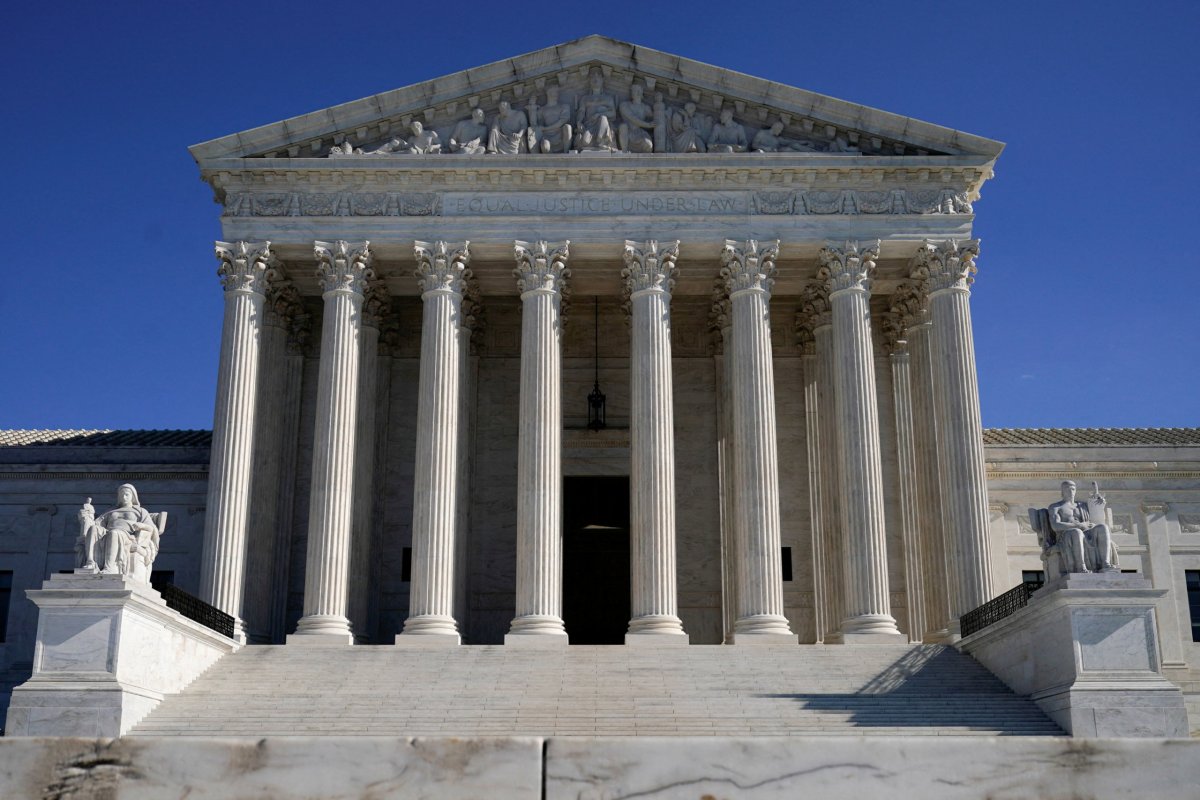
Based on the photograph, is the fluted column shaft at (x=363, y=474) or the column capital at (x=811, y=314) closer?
the fluted column shaft at (x=363, y=474)

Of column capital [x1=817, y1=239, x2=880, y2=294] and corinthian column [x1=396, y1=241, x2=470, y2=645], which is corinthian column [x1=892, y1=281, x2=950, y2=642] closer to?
column capital [x1=817, y1=239, x2=880, y2=294]

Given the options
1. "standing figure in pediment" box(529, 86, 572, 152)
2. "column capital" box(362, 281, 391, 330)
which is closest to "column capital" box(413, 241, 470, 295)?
"column capital" box(362, 281, 391, 330)

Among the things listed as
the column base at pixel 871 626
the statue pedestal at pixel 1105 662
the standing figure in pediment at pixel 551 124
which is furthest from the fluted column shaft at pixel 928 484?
the standing figure in pediment at pixel 551 124

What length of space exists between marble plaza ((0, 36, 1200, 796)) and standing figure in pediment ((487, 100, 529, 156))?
Result: 0.10 metres

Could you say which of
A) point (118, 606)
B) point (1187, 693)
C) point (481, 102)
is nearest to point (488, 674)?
point (118, 606)

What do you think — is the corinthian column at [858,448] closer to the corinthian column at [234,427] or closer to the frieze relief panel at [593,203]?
the frieze relief panel at [593,203]

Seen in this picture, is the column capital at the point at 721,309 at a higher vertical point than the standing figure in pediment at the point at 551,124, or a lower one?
lower

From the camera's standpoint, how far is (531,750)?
5016 millimetres

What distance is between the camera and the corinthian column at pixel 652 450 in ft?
108

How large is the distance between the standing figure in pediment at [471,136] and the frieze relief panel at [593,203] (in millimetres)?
1311

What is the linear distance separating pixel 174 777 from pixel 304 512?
35596 mm

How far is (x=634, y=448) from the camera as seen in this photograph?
113 feet

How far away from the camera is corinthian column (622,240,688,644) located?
33.1m

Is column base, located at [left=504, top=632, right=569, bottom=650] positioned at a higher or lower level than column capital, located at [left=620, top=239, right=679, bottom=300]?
lower
